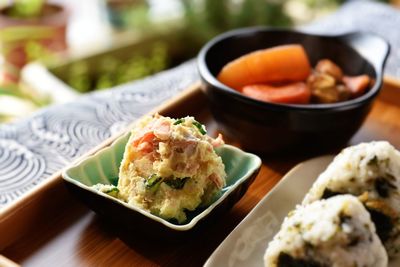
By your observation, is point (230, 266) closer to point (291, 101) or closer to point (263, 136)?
point (263, 136)

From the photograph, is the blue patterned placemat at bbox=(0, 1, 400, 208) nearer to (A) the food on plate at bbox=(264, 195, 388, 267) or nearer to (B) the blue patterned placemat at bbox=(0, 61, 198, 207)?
(B) the blue patterned placemat at bbox=(0, 61, 198, 207)

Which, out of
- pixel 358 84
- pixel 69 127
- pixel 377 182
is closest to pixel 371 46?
pixel 358 84

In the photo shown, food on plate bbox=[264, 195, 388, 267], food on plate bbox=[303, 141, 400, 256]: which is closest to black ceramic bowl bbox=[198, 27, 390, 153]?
food on plate bbox=[303, 141, 400, 256]

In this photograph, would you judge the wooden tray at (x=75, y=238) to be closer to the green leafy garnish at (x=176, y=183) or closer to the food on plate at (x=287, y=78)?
the green leafy garnish at (x=176, y=183)

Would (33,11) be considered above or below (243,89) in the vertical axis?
below

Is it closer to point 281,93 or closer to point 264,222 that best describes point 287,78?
point 281,93

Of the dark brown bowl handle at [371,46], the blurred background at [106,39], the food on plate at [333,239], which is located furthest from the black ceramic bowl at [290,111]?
the blurred background at [106,39]

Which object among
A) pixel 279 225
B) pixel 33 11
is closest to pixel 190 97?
pixel 279 225
